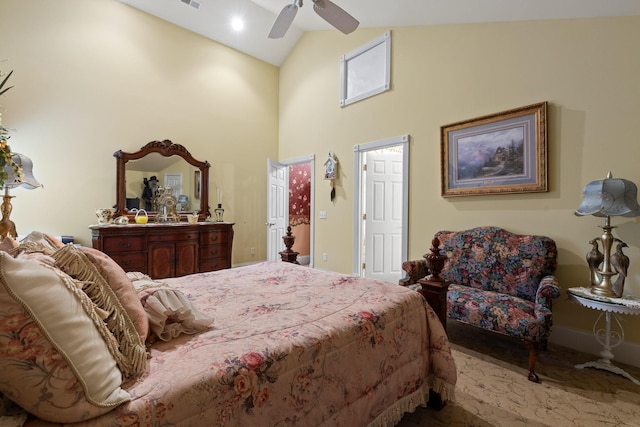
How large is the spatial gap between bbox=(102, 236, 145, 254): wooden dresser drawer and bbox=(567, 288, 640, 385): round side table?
14.3 feet

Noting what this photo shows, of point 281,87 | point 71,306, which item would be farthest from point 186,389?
point 281,87

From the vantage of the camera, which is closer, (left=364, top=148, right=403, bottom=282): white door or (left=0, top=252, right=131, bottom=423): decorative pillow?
(left=0, top=252, right=131, bottom=423): decorative pillow

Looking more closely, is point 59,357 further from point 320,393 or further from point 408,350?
point 408,350

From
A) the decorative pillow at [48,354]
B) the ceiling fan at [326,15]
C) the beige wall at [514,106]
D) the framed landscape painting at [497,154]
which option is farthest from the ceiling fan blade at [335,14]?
the decorative pillow at [48,354]

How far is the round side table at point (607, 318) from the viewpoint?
78.0 inches

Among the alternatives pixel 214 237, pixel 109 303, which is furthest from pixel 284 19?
pixel 214 237

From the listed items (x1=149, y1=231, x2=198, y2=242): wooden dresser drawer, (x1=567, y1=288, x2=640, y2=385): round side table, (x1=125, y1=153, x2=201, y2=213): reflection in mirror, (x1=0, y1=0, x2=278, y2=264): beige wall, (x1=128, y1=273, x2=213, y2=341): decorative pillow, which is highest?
(x1=0, y1=0, x2=278, y2=264): beige wall

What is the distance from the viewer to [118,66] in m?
4.03

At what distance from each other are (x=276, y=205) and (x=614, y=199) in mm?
4256

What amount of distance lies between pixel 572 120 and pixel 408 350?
251 centimetres

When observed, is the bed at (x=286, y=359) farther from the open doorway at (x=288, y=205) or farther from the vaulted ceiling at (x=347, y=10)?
the open doorway at (x=288, y=205)

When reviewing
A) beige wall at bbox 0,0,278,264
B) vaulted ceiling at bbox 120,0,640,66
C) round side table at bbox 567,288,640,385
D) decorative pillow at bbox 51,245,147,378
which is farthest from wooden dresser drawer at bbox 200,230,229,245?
round side table at bbox 567,288,640,385

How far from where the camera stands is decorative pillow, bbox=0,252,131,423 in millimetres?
695

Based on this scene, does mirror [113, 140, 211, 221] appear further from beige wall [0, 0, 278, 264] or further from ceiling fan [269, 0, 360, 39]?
ceiling fan [269, 0, 360, 39]
